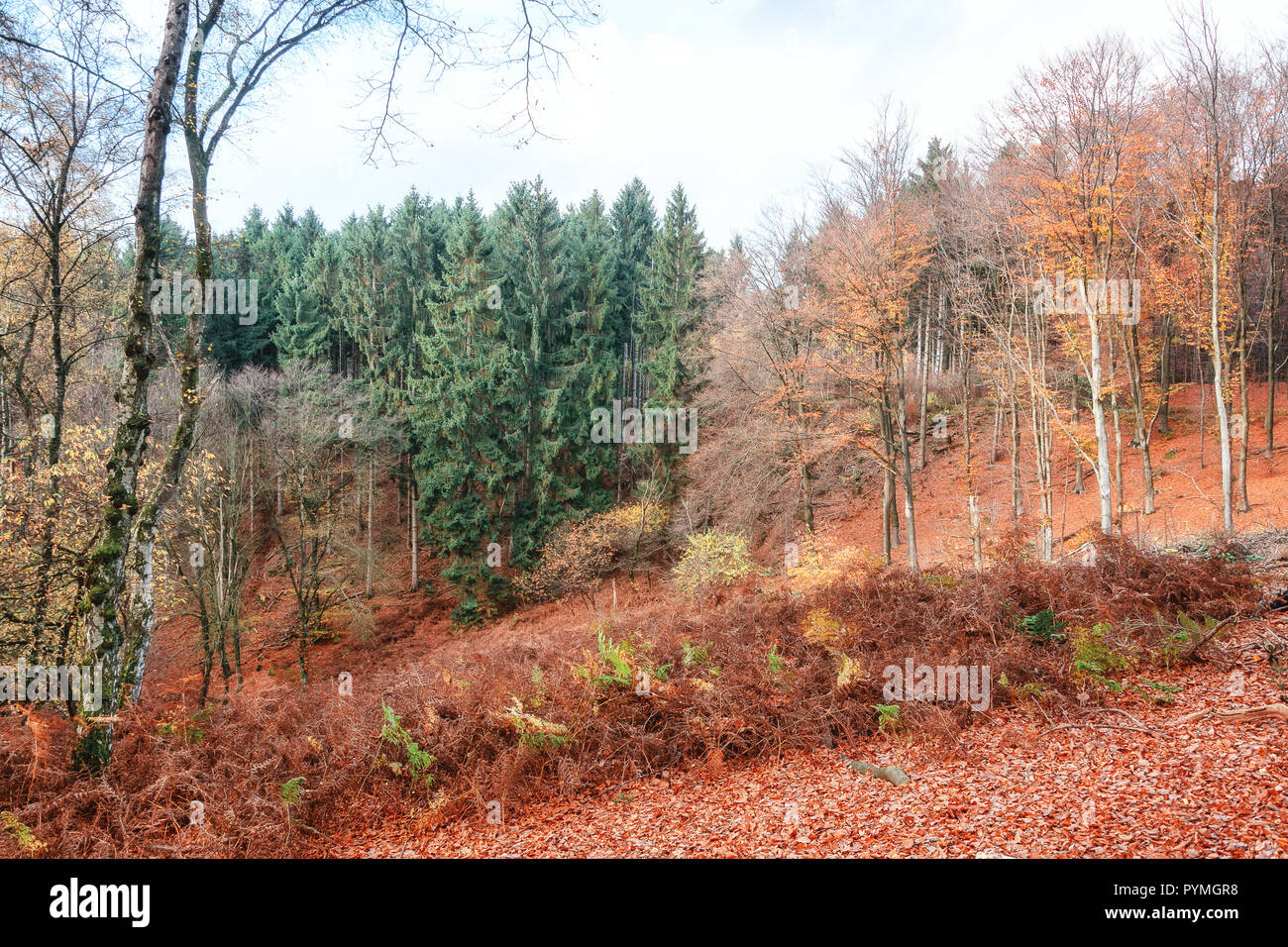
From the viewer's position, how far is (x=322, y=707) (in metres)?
7.46

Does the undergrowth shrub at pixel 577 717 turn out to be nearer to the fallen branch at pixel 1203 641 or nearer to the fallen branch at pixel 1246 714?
→ the fallen branch at pixel 1203 641

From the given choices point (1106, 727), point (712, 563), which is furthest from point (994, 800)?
point (712, 563)

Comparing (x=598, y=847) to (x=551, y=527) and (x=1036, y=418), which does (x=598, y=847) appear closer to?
(x=1036, y=418)

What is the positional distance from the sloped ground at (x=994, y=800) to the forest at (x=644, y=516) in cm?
4

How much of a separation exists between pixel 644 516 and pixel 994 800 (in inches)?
835

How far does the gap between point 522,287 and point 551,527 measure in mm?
12226

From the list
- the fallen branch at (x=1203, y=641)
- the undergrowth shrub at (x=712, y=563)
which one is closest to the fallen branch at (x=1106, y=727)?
the fallen branch at (x=1203, y=641)

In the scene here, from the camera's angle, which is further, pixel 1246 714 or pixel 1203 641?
pixel 1203 641

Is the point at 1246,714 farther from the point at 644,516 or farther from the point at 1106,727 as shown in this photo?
the point at 644,516

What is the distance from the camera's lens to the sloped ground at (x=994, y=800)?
3.72 m

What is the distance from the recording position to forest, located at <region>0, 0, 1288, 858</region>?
5195mm

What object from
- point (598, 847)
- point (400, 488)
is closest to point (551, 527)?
point (400, 488)

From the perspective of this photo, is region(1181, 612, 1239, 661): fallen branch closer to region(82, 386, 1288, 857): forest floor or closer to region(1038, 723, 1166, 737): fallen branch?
region(82, 386, 1288, 857): forest floor

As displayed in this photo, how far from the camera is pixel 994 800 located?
4340mm
